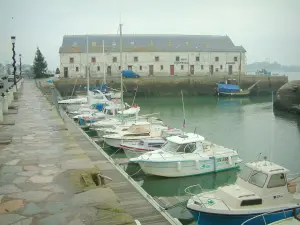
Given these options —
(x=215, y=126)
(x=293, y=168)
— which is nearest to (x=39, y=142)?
(x=293, y=168)

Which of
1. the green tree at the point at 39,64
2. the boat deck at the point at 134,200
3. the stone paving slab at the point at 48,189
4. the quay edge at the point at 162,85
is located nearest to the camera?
the stone paving slab at the point at 48,189

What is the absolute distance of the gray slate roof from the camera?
67.6m

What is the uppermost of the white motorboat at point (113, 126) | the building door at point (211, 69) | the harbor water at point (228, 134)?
the building door at point (211, 69)

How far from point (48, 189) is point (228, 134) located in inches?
867

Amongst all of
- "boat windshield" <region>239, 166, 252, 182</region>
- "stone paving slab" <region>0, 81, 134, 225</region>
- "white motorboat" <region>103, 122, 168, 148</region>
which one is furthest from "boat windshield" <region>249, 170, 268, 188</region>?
"white motorboat" <region>103, 122, 168, 148</region>

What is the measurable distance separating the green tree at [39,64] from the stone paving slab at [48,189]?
69.2 meters

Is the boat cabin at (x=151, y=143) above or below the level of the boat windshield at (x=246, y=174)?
below

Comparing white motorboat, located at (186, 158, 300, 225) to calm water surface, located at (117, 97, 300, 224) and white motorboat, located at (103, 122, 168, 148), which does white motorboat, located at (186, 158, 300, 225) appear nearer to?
calm water surface, located at (117, 97, 300, 224)

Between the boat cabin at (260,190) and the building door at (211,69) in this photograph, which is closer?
the boat cabin at (260,190)

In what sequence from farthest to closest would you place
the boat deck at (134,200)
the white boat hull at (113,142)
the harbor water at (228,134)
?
the white boat hull at (113,142) → the harbor water at (228,134) → the boat deck at (134,200)

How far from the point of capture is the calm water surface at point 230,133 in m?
15.9

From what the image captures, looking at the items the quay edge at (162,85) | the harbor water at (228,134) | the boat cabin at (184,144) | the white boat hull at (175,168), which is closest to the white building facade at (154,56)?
the quay edge at (162,85)

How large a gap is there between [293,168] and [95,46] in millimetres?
55030

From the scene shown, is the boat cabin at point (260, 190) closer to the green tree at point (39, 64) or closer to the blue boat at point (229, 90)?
the blue boat at point (229, 90)
